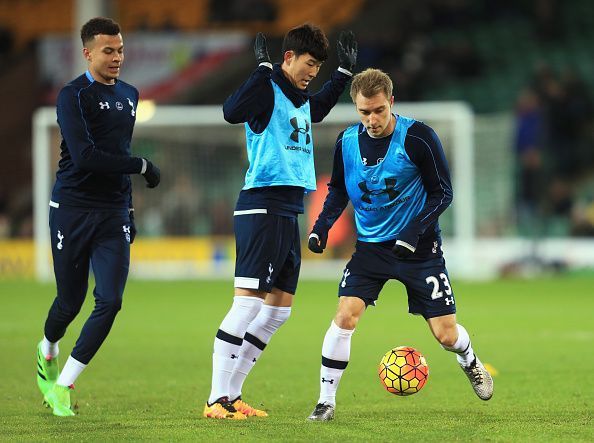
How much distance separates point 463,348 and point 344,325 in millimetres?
755

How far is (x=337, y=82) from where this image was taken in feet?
24.1

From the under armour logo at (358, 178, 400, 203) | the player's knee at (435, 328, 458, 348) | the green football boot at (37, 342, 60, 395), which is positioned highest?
the under armour logo at (358, 178, 400, 203)

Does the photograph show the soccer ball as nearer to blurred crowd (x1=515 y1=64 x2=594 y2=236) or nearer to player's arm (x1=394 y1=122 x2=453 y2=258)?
player's arm (x1=394 y1=122 x2=453 y2=258)

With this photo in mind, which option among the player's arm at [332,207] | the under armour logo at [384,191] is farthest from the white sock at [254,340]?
the under armour logo at [384,191]

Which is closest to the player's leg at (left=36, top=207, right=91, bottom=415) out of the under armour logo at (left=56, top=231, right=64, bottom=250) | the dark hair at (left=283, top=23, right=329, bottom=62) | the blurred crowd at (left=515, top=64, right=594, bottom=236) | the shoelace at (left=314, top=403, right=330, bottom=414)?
the under armour logo at (left=56, top=231, right=64, bottom=250)

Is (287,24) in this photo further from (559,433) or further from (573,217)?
(559,433)

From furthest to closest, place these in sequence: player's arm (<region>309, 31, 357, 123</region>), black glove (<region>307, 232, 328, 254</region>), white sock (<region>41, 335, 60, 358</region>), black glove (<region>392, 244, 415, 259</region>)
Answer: white sock (<region>41, 335, 60, 358</region>)
player's arm (<region>309, 31, 357, 123</region>)
black glove (<region>307, 232, 328, 254</region>)
black glove (<region>392, 244, 415, 259</region>)

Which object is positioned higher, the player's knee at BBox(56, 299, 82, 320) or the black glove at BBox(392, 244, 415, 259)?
the black glove at BBox(392, 244, 415, 259)

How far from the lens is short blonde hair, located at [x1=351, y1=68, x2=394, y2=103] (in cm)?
654

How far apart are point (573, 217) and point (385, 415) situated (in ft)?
47.7

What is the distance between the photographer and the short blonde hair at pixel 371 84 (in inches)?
257

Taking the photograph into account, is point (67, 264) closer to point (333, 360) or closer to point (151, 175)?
point (151, 175)

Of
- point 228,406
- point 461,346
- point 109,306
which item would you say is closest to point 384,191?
point 461,346

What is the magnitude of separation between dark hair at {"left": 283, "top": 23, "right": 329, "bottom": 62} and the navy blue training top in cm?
106
